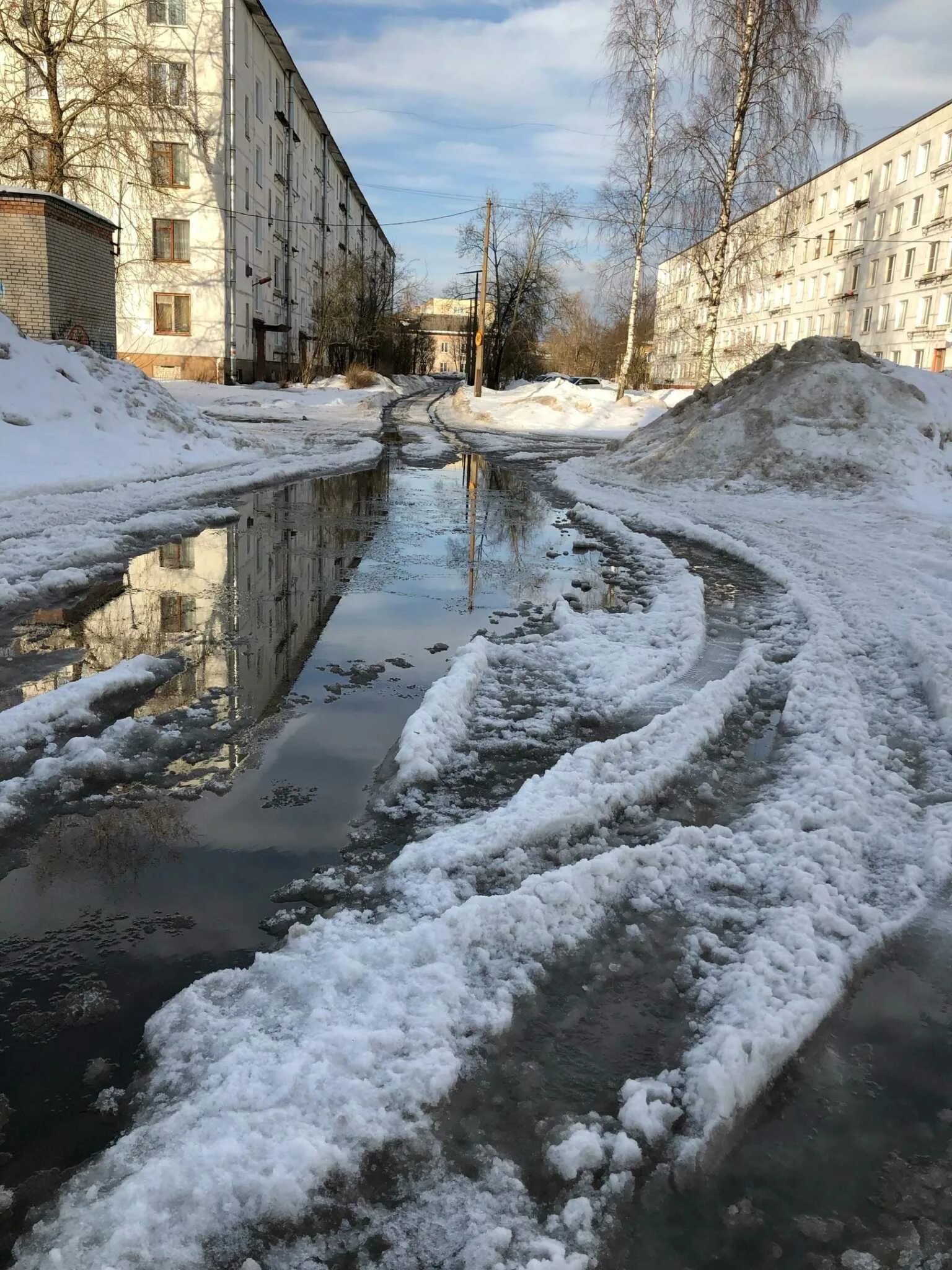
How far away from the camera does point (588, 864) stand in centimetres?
287

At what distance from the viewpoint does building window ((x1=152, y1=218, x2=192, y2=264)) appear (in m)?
33.6

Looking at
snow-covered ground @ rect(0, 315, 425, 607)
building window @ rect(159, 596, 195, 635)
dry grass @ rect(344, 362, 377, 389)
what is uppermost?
dry grass @ rect(344, 362, 377, 389)

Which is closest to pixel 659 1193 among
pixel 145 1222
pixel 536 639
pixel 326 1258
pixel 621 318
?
pixel 326 1258

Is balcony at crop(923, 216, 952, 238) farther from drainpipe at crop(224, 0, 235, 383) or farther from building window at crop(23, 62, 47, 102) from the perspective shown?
building window at crop(23, 62, 47, 102)

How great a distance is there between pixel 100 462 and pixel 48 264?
6599 millimetres

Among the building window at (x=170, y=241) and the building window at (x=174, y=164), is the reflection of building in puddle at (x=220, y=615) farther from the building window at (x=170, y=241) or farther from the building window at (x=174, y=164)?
the building window at (x=174, y=164)

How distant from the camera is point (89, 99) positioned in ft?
83.7

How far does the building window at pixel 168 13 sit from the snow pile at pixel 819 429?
27.9m

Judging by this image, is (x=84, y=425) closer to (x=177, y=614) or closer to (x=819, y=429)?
(x=177, y=614)

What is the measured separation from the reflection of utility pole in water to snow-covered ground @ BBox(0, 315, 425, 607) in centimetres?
195

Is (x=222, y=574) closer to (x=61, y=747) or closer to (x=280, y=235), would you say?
→ (x=61, y=747)

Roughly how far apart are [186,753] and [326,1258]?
2.40m

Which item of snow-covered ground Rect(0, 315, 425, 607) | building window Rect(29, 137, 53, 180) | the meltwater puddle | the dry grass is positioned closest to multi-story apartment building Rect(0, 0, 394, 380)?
building window Rect(29, 137, 53, 180)

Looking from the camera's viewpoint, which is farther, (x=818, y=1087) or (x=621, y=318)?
(x=621, y=318)
